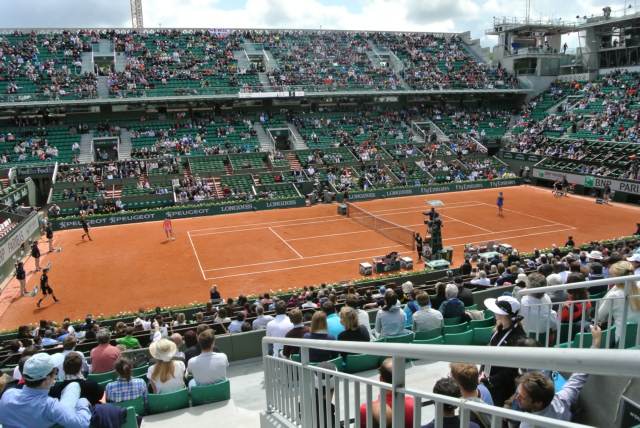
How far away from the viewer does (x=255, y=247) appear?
29125mm

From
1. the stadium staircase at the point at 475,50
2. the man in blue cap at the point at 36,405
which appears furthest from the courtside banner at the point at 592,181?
the man in blue cap at the point at 36,405

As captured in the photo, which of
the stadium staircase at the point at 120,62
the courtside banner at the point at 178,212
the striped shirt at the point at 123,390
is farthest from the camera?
the stadium staircase at the point at 120,62

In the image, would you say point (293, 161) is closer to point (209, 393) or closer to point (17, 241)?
point (17, 241)

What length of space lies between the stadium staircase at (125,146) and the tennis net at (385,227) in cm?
2288

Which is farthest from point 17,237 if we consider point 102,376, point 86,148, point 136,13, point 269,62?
point 136,13

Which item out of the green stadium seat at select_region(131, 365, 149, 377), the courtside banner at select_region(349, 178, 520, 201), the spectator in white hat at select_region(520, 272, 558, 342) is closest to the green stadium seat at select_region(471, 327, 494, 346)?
the spectator in white hat at select_region(520, 272, 558, 342)

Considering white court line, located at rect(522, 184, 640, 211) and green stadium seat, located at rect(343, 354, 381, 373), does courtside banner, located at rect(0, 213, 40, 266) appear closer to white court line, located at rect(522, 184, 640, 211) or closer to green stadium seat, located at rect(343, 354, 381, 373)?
green stadium seat, located at rect(343, 354, 381, 373)

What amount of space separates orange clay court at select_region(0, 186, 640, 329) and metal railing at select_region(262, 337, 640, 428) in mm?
16640

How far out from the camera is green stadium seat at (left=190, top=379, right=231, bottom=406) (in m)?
8.16

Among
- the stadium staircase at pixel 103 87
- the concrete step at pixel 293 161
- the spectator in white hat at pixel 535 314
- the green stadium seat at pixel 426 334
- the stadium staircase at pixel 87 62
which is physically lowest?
the green stadium seat at pixel 426 334

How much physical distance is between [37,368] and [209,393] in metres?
3.70

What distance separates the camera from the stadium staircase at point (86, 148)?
45031mm

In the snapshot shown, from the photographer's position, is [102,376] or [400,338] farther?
[400,338]

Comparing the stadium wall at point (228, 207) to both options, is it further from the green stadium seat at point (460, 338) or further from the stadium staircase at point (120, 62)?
the green stadium seat at point (460, 338)
